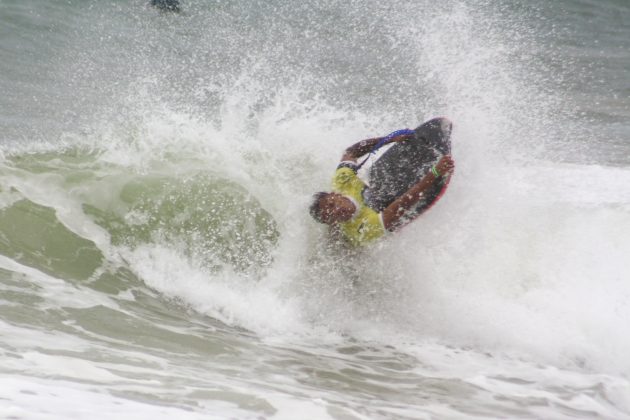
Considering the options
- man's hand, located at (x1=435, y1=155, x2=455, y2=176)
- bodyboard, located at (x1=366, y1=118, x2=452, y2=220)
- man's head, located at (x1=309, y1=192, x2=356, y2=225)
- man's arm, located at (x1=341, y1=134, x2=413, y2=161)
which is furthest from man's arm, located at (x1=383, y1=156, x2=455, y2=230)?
man's arm, located at (x1=341, y1=134, x2=413, y2=161)

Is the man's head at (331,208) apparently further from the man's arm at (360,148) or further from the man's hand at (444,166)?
the man's arm at (360,148)

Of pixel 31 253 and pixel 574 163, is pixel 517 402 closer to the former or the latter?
pixel 31 253

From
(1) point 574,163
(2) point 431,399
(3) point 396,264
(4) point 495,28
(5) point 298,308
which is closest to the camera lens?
(2) point 431,399

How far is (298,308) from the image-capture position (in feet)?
21.3

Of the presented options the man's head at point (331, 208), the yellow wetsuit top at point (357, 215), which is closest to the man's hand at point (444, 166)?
the yellow wetsuit top at point (357, 215)

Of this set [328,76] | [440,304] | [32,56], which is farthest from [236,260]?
[32,56]

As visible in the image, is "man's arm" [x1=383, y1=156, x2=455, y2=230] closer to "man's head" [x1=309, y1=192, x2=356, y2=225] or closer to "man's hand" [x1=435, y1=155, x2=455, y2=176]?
"man's hand" [x1=435, y1=155, x2=455, y2=176]

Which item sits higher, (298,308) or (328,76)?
(328,76)

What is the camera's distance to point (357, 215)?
643cm

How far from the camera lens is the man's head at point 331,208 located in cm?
615

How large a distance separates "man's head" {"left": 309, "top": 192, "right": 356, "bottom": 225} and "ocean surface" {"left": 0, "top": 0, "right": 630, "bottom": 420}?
1.93 feet

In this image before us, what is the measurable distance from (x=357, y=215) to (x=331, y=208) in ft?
1.22

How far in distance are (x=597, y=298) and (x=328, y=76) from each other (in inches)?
427

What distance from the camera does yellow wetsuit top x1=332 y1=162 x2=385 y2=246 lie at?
6.41m
